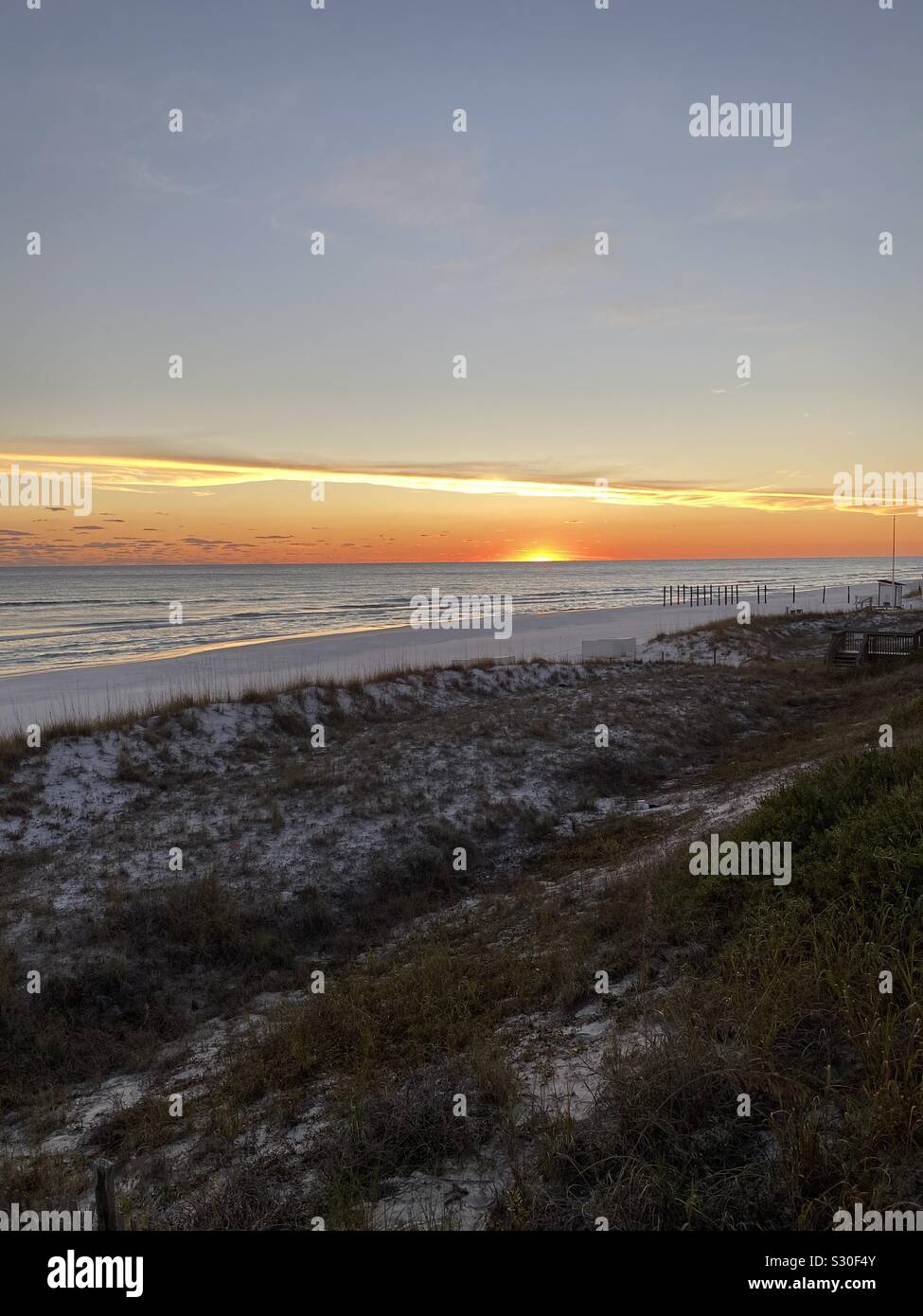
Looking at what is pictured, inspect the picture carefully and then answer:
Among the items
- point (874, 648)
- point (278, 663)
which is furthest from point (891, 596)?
point (278, 663)

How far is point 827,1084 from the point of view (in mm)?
3844

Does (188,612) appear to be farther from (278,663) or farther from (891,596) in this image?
(891,596)

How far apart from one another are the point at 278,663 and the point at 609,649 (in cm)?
1664

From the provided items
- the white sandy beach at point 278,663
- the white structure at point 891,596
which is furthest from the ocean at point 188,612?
the white structure at point 891,596

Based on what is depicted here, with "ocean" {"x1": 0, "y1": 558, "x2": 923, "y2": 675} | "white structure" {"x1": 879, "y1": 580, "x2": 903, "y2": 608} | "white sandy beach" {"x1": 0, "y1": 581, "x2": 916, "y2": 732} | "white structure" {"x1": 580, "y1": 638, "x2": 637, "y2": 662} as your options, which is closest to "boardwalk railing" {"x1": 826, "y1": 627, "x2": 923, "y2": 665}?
"white sandy beach" {"x1": 0, "y1": 581, "x2": 916, "y2": 732}

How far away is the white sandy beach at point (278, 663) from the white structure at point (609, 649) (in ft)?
4.12

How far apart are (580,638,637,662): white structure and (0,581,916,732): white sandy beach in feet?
4.12

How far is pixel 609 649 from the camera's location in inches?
1378

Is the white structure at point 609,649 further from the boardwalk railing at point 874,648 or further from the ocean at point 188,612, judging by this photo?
the ocean at point 188,612

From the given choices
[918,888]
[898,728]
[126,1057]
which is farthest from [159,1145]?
[898,728]

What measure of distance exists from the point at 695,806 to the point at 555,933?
5.35 metres

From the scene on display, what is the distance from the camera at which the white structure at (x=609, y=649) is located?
34.2 meters
